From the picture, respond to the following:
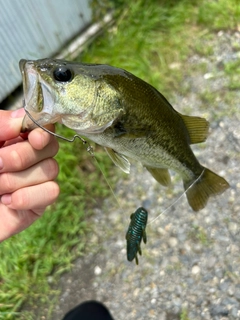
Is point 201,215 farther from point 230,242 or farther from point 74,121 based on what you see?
point 74,121

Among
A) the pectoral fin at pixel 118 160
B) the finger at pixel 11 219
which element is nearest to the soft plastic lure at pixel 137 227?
the pectoral fin at pixel 118 160

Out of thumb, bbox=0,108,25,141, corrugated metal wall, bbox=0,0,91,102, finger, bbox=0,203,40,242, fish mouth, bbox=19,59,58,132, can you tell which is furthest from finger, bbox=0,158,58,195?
corrugated metal wall, bbox=0,0,91,102

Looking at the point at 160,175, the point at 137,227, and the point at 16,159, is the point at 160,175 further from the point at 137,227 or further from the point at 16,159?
the point at 16,159

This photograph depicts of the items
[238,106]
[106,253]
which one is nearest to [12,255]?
[106,253]

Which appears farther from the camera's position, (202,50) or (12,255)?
(202,50)

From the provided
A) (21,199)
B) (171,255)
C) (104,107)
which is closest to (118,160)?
(104,107)

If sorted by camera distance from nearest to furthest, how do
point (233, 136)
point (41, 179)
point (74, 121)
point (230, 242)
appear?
1. point (74, 121)
2. point (41, 179)
3. point (230, 242)
4. point (233, 136)

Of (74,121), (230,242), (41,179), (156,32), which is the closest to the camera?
(74,121)

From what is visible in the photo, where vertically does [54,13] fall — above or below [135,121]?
below

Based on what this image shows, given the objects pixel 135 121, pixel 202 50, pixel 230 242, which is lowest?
pixel 230 242
